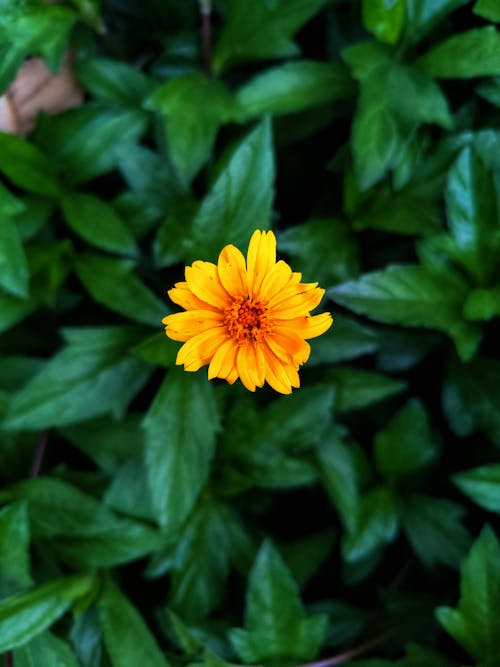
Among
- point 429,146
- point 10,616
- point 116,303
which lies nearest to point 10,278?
point 116,303

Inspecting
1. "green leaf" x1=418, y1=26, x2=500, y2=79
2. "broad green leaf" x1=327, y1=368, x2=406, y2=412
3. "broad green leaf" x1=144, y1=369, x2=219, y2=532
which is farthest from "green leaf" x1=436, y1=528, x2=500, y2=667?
"green leaf" x1=418, y1=26, x2=500, y2=79

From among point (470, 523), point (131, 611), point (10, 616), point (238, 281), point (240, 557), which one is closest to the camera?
point (238, 281)

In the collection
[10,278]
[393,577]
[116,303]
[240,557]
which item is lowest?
[393,577]

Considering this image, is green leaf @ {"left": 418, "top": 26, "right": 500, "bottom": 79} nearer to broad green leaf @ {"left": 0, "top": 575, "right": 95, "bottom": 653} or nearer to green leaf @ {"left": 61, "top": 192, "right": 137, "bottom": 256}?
green leaf @ {"left": 61, "top": 192, "right": 137, "bottom": 256}

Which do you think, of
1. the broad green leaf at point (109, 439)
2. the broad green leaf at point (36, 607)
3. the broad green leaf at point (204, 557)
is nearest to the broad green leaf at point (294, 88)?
the broad green leaf at point (109, 439)

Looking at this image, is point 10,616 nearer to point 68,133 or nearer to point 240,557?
point 240,557

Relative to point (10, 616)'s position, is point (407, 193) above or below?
above
